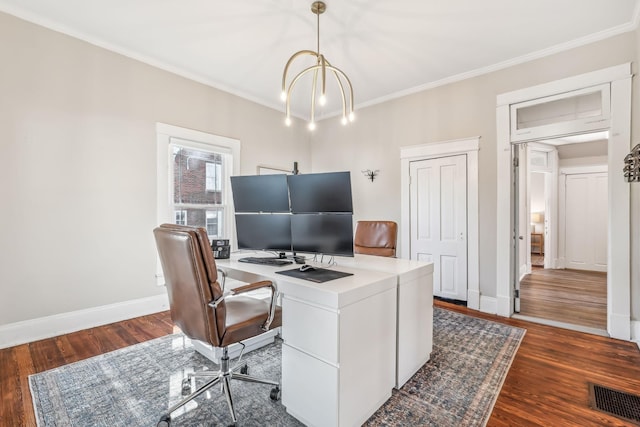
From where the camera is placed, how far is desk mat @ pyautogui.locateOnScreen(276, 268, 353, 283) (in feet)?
5.81

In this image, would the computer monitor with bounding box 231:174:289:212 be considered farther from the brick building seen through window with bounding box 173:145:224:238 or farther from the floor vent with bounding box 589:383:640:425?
the floor vent with bounding box 589:383:640:425

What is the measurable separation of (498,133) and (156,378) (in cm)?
431

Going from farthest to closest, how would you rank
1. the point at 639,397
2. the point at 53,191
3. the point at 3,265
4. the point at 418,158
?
the point at 418,158, the point at 53,191, the point at 3,265, the point at 639,397

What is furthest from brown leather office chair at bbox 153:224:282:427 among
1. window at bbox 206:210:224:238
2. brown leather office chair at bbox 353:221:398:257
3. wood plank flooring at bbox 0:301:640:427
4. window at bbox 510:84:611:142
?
window at bbox 510:84:611:142

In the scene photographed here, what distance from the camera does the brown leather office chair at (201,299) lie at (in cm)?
158

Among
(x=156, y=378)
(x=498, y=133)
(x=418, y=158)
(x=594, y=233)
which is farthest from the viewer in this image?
(x=594, y=233)

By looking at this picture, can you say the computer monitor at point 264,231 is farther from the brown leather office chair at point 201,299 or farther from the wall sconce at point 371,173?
the wall sconce at point 371,173

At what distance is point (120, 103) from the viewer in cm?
325

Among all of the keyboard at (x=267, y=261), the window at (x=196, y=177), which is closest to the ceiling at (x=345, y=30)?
the window at (x=196, y=177)

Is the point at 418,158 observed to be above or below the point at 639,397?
above

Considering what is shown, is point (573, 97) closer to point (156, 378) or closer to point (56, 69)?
point (156, 378)

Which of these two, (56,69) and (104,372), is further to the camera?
(56,69)

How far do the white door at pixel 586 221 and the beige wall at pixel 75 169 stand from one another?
7.74 m

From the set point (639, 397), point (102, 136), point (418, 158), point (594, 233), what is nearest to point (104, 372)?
point (102, 136)
